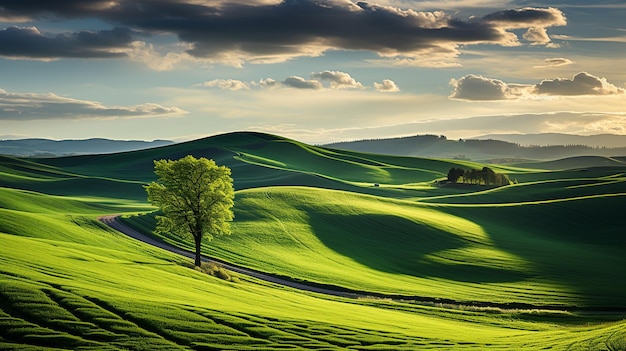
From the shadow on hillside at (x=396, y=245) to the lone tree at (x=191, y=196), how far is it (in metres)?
23.0

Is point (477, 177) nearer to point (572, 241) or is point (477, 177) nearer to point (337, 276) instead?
point (572, 241)

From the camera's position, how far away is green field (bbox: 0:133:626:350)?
29047 mm

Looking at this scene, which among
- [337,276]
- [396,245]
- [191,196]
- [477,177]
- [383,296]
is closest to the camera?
[383,296]

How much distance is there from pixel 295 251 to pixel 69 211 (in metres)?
49.1

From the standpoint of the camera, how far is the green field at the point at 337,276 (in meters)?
29.0

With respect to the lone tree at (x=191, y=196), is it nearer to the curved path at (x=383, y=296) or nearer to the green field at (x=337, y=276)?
the green field at (x=337, y=276)

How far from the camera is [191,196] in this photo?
218 ft

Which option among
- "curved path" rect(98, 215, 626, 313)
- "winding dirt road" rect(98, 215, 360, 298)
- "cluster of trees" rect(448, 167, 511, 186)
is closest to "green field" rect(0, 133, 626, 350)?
"curved path" rect(98, 215, 626, 313)

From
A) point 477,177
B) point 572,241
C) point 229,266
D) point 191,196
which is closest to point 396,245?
point 229,266

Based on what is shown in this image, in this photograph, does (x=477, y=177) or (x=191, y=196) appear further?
(x=477, y=177)

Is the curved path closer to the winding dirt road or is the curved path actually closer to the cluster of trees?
the winding dirt road

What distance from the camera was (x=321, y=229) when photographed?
91.6 metres

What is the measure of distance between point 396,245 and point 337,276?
2126 cm

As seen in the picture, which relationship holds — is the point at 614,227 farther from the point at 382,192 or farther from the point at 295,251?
the point at 382,192
